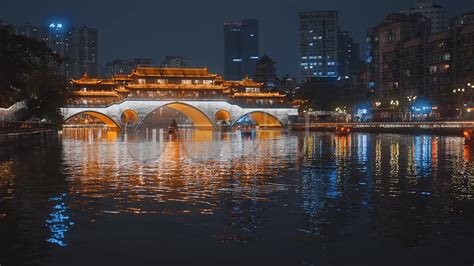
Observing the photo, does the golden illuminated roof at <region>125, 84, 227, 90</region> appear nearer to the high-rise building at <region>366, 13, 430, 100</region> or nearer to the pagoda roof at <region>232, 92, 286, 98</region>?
the pagoda roof at <region>232, 92, 286, 98</region>

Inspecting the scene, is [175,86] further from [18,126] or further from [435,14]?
[435,14]

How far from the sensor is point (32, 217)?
49.2 ft

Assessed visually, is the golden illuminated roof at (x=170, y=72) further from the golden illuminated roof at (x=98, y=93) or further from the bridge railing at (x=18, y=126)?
the bridge railing at (x=18, y=126)

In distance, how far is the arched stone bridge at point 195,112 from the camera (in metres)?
107

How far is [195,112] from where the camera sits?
12400 centimetres

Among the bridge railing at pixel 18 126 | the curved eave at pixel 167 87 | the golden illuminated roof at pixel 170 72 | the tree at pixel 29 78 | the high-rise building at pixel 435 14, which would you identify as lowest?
the bridge railing at pixel 18 126

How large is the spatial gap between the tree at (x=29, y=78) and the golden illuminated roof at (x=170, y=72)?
42.4m

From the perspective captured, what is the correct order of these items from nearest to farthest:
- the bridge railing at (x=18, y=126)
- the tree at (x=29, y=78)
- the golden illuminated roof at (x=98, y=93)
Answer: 1. the tree at (x=29, y=78)
2. the bridge railing at (x=18, y=126)
3. the golden illuminated roof at (x=98, y=93)

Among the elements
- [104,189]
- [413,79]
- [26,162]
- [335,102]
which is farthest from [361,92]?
[104,189]

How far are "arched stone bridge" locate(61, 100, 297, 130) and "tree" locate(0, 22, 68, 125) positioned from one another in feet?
109

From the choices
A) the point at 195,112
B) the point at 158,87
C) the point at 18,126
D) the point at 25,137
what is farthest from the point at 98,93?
the point at 25,137

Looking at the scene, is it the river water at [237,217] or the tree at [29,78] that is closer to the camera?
the river water at [237,217]

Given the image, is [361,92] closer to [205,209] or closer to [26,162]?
[26,162]

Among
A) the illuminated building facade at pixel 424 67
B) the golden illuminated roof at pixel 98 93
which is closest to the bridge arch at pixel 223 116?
the golden illuminated roof at pixel 98 93
